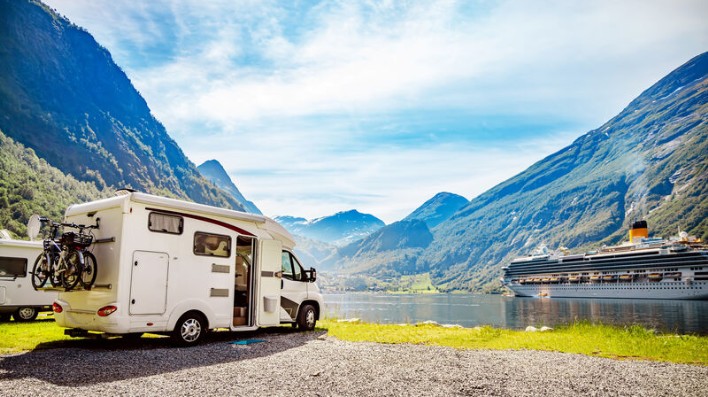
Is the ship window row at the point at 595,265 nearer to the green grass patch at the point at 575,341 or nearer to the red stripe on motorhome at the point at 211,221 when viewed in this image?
the green grass patch at the point at 575,341

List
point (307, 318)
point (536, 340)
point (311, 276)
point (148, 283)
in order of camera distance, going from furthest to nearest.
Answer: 1. point (311, 276)
2. point (307, 318)
3. point (536, 340)
4. point (148, 283)

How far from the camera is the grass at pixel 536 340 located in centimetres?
1077

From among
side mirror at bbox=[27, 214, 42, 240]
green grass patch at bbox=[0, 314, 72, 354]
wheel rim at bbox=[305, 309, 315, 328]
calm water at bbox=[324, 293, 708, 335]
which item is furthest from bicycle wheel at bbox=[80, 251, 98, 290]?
calm water at bbox=[324, 293, 708, 335]

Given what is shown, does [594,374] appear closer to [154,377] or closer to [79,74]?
[154,377]

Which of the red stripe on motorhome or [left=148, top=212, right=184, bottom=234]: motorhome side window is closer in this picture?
[left=148, top=212, right=184, bottom=234]: motorhome side window

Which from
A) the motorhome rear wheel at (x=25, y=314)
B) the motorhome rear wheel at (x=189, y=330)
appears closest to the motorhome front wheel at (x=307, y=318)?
the motorhome rear wheel at (x=189, y=330)

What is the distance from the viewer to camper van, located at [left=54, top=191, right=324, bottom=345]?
10586mm

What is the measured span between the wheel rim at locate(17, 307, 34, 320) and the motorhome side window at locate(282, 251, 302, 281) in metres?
10.5

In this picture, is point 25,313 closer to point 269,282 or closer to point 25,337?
point 25,337

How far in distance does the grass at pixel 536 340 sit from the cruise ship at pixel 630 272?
86743mm

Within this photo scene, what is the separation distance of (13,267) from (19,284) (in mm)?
636

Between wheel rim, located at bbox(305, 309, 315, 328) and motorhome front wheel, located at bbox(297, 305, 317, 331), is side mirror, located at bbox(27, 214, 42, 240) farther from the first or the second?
wheel rim, located at bbox(305, 309, 315, 328)

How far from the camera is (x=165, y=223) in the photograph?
37.4 ft

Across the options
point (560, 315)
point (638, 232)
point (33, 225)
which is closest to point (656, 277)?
point (638, 232)
